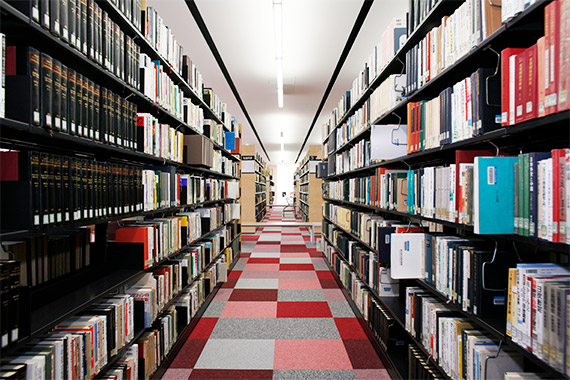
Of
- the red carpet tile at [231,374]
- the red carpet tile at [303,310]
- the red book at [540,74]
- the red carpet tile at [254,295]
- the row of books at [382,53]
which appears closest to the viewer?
the red book at [540,74]

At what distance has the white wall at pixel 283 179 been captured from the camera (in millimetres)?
27031

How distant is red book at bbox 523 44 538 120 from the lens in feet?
3.60

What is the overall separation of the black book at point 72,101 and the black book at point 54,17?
15cm

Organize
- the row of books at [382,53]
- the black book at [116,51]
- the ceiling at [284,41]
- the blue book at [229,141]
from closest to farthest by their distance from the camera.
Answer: the black book at [116,51]
the row of books at [382,53]
the ceiling at [284,41]
the blue book at [229,141]

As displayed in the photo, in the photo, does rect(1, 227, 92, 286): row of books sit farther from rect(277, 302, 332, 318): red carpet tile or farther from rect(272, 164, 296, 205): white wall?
rect(272, 164, 296, 205): white wall

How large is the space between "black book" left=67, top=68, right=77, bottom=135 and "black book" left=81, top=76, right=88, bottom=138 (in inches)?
2.1

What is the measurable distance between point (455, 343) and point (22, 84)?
2031 millimetres

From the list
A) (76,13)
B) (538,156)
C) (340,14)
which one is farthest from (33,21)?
(340,14)

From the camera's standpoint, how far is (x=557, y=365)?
0.97m

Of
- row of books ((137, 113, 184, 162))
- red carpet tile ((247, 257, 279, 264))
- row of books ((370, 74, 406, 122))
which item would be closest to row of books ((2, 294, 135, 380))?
row of books ((137, 113, 184, 162))

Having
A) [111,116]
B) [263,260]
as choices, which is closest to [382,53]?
[111,116]

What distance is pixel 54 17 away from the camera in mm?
1282

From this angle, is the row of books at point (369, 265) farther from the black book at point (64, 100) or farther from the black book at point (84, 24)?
the black book at point (84, 24)

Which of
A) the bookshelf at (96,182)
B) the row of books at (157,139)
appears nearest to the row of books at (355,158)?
the bookshelf at (96,182)
